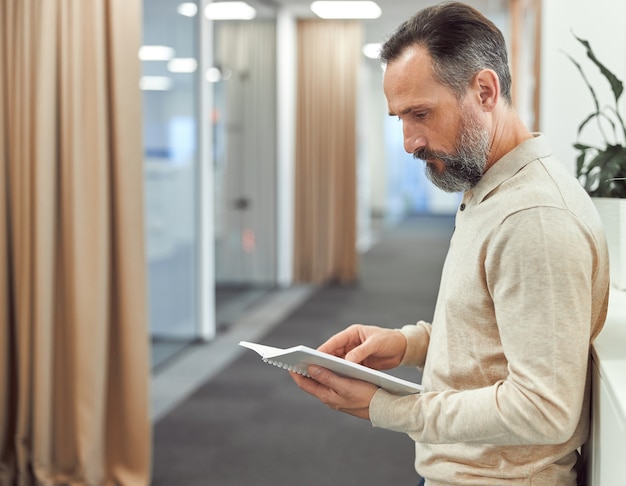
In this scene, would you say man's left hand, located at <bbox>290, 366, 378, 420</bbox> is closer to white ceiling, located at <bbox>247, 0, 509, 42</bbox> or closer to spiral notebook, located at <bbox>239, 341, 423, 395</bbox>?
spiral notebook, located at <bbox>239, 341, 423, 395</bbox>

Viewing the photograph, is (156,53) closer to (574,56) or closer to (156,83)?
(156,83)

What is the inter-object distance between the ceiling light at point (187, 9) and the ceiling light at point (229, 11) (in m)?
0.16

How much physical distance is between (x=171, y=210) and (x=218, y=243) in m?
1.37

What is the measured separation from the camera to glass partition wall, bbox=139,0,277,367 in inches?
191

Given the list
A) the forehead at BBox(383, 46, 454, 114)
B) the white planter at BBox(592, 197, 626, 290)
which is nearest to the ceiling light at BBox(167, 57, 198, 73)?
the white planter at BBox(592, 197, 626, 290)

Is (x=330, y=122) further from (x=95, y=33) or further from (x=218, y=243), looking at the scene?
(x=95, y=33)

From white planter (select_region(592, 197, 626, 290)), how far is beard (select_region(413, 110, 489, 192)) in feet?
2.05

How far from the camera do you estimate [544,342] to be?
1.10 metres

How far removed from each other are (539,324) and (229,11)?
5818mm

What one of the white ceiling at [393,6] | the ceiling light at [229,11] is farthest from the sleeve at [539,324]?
the white ceiling at [393,6]

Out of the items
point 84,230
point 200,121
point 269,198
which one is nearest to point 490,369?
point 84,230

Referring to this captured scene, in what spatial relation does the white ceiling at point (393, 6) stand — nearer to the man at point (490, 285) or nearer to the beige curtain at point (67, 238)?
the beige curtain at point (67, 238)

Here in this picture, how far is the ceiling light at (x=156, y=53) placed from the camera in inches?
180

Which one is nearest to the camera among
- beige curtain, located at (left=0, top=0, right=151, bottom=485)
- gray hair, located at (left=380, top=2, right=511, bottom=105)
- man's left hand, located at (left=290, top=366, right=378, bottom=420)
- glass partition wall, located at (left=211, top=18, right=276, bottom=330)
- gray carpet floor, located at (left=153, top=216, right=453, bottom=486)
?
gray hair, located at (left=380, top=2, right=511, bottom=105)
